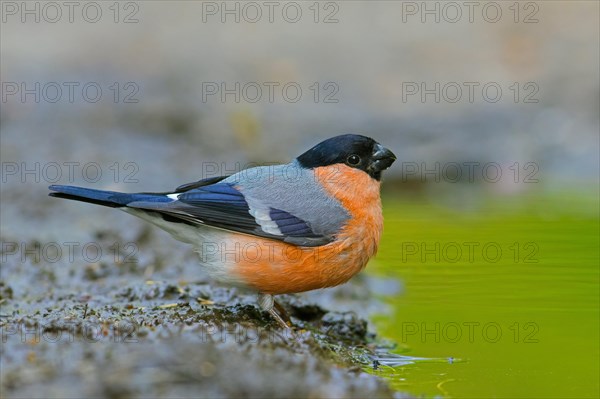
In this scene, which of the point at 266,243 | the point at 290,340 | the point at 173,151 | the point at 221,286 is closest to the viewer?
the point at 290,340

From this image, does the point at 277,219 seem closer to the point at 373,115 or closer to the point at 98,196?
the point at 98,196

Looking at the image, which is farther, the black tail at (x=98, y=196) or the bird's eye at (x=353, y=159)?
the bird's eye at (x=353, y=159)

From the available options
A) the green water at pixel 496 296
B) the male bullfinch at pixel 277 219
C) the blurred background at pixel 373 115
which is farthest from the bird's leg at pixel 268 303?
the blurred background at pixel 373 115

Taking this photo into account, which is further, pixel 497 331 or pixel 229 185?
pixel 497 331

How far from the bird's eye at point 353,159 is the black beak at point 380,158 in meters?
0.11

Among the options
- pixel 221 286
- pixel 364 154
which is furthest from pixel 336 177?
pixel 221 286

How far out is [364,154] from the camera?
6.81 m

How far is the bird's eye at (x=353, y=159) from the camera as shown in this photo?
22.3 ft

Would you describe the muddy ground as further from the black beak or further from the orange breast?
the black beak

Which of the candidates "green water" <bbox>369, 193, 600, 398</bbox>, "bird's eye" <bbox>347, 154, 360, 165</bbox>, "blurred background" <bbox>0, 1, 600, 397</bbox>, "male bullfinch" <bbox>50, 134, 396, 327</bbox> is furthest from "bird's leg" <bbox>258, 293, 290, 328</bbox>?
"blurred background" <bbox>0, 1, 600, 397</bbox>

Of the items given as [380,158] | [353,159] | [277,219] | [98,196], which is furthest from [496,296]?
[98,196]

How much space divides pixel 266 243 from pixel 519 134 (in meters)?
8.33

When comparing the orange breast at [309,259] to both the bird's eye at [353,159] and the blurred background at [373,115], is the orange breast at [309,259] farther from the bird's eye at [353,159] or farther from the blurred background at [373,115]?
the blurred background at [373,115]

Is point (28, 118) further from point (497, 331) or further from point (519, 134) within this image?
point (497, 331)
